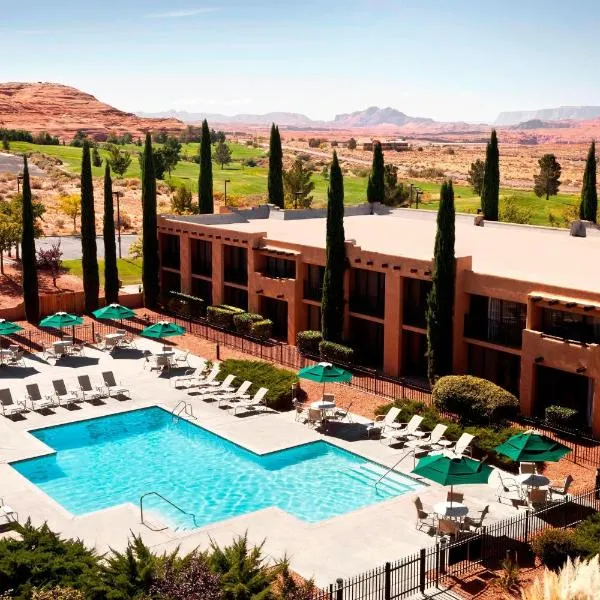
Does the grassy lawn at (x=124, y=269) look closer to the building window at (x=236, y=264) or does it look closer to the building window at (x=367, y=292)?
the building window at (x=236, y=264)

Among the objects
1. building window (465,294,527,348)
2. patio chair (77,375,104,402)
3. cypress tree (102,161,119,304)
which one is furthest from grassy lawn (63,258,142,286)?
building window (465,294,527,348)

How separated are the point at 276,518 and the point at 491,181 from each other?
3577 centimetres

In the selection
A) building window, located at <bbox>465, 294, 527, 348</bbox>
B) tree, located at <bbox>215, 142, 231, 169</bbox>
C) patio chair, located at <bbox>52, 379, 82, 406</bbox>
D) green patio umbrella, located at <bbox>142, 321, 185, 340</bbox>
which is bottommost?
patio chair, located at <bbox>52, 379, 82, 406</bbox>

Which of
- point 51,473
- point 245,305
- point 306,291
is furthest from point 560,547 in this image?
point 245,305

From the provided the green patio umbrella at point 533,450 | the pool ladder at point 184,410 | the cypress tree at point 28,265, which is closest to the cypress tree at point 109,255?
the cypress tree at point 28,265

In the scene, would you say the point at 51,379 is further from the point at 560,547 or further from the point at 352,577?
the point at 560,547

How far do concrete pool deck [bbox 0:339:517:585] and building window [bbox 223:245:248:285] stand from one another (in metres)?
14.6

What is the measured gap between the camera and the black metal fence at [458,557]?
1941 centimetres

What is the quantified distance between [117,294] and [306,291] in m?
13.8

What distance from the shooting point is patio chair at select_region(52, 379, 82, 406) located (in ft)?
115

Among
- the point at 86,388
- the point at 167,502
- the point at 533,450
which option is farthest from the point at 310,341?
the point at 533,450

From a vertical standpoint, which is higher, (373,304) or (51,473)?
(373,304)

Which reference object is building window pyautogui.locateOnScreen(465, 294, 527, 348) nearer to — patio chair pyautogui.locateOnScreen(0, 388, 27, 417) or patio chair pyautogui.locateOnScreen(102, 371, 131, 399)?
patio chair pyautogui.locateOnScreen(102, 371, 131, 399)

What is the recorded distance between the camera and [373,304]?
4025cm
